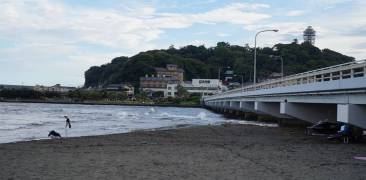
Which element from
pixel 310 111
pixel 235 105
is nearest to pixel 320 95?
pixel 310 111

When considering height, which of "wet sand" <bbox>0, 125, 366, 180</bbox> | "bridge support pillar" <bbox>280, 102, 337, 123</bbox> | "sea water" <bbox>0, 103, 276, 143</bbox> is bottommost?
"sea water" <bbox>0, 103, 276, 143</bbox>

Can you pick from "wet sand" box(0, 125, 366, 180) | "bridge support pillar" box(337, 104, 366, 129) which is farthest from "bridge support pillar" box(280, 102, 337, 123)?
"wet sand" box(0, 125, 366, 180)

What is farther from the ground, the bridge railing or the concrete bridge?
the bridge railing

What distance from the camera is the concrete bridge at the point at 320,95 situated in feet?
84.7

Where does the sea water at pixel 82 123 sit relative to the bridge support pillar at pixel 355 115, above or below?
below

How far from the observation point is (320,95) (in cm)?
3203

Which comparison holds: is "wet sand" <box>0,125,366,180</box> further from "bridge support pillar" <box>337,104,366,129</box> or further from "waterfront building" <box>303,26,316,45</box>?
"waterfront building" <box>303,26,316,45</box>

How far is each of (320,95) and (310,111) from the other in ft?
29.1

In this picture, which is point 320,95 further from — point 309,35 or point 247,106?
point 309,35

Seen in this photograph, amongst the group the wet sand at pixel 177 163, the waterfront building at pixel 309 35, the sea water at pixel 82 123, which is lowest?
the sea water at pixel 82 123

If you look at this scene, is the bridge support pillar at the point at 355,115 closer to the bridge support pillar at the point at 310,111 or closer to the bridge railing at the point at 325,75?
the bridge railing at the point at 325,75

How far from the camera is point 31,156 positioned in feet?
64.1

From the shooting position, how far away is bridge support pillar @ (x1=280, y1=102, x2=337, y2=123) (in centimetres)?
4004

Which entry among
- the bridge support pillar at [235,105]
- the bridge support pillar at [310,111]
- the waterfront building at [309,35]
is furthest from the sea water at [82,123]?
the waterfront building at [309,35]
